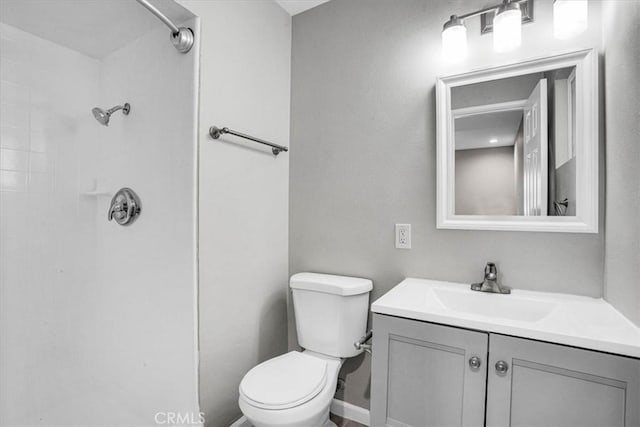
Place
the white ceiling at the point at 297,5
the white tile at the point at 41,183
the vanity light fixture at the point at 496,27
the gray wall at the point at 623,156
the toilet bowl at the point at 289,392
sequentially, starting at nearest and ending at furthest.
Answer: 1. the gray wall at the point at 623,156
2. the toilet bowl at the point at 289,392
3. the vanity light fixture at the point at 496,27
4. the white tile at the point at 41,183
5. the white ceiling at the point at 297,5

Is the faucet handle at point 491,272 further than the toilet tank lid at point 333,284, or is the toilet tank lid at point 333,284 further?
the toilet tank lid at point 333,284

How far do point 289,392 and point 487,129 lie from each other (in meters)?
1.43

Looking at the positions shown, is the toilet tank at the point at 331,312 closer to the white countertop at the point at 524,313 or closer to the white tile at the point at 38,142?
the white countertop at the point at 524,313

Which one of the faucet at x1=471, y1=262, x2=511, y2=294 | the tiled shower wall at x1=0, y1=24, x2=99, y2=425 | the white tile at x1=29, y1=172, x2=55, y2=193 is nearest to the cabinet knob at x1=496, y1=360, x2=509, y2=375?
the faucet at x1=471, y1=262, x2=511, y2=294

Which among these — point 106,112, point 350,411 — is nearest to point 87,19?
point 106,112

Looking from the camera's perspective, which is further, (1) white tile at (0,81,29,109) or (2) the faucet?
(1) white tile at (0,81,29,109)

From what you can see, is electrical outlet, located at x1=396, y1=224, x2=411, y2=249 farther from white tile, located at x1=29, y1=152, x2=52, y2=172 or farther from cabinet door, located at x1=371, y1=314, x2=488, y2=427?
white tile, located at x1=29, y1=152, x2=52, y2=172

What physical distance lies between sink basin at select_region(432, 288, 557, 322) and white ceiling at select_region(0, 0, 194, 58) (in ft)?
5.46

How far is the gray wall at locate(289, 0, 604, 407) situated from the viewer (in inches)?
52.3

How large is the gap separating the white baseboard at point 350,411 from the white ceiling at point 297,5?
91.4 inches

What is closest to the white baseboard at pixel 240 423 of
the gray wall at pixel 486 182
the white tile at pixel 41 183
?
the gray wall at pixel 486 182

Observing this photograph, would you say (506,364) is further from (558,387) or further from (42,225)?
(42,225)

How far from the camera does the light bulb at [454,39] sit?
1.38 meters

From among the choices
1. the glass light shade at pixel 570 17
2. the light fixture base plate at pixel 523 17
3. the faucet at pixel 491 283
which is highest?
the light fixture base plate at pixel 523 17
